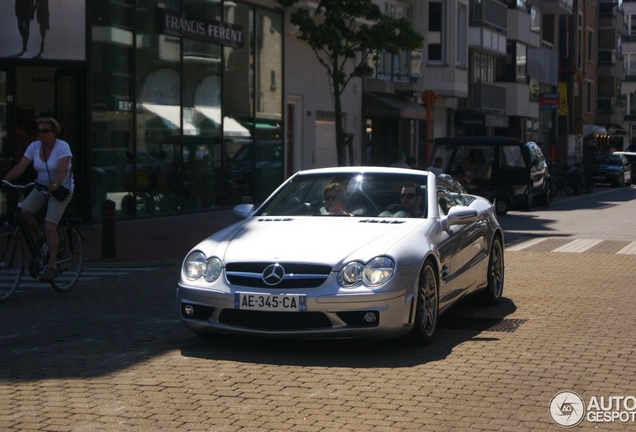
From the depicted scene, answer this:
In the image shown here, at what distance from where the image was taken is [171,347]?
8.48 m

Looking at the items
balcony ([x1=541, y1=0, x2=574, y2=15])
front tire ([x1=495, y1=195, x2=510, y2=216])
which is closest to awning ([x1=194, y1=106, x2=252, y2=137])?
front tire ([x1=495, y1=195, x2=510, y2=216])

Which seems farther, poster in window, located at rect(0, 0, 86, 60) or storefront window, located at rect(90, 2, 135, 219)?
storefront window, located at rect(90, 2, 135, 219)

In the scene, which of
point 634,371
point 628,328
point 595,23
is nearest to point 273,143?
point 628,328

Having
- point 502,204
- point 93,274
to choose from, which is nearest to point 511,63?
point 502,204

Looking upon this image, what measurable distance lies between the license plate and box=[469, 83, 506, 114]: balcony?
138ft

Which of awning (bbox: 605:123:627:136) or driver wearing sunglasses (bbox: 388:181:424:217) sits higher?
awning (bbox: 605:123:627:136)

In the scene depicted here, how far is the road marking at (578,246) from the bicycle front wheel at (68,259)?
8.18 metres

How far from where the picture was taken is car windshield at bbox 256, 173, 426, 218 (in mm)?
9305

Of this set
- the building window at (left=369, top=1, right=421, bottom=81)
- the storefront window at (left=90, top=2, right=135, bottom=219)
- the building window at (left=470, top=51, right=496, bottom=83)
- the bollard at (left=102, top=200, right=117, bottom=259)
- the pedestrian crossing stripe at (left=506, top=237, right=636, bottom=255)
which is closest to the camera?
the bollard at (left=102, top=200, right=117, bottom=259)

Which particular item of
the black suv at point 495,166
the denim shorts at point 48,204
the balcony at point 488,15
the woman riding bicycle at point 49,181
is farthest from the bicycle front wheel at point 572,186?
the denim shorts at point 48,204

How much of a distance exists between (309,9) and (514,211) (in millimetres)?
7682

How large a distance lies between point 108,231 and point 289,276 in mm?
7933

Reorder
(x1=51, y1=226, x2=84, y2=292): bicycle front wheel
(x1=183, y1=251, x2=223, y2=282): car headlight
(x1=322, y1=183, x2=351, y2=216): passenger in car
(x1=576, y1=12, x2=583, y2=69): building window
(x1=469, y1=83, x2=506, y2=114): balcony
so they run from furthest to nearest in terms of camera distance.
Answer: (x1=576, y1=12, x2=583, y2=69): building window, (x1=469, y1=83, x2=506, y2=114): balcony, (x1=51, y1=226, x2=84, y2=292): bicycle front wheel, (x1=322, y1=183, x2=351, y2=216): passenger in car, (x1=183, y1=251, x2=223, y2=282): car headlight

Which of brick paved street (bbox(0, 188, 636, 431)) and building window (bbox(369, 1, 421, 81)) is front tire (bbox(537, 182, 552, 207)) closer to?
building window (bbox(369, 1, 421, 81))
